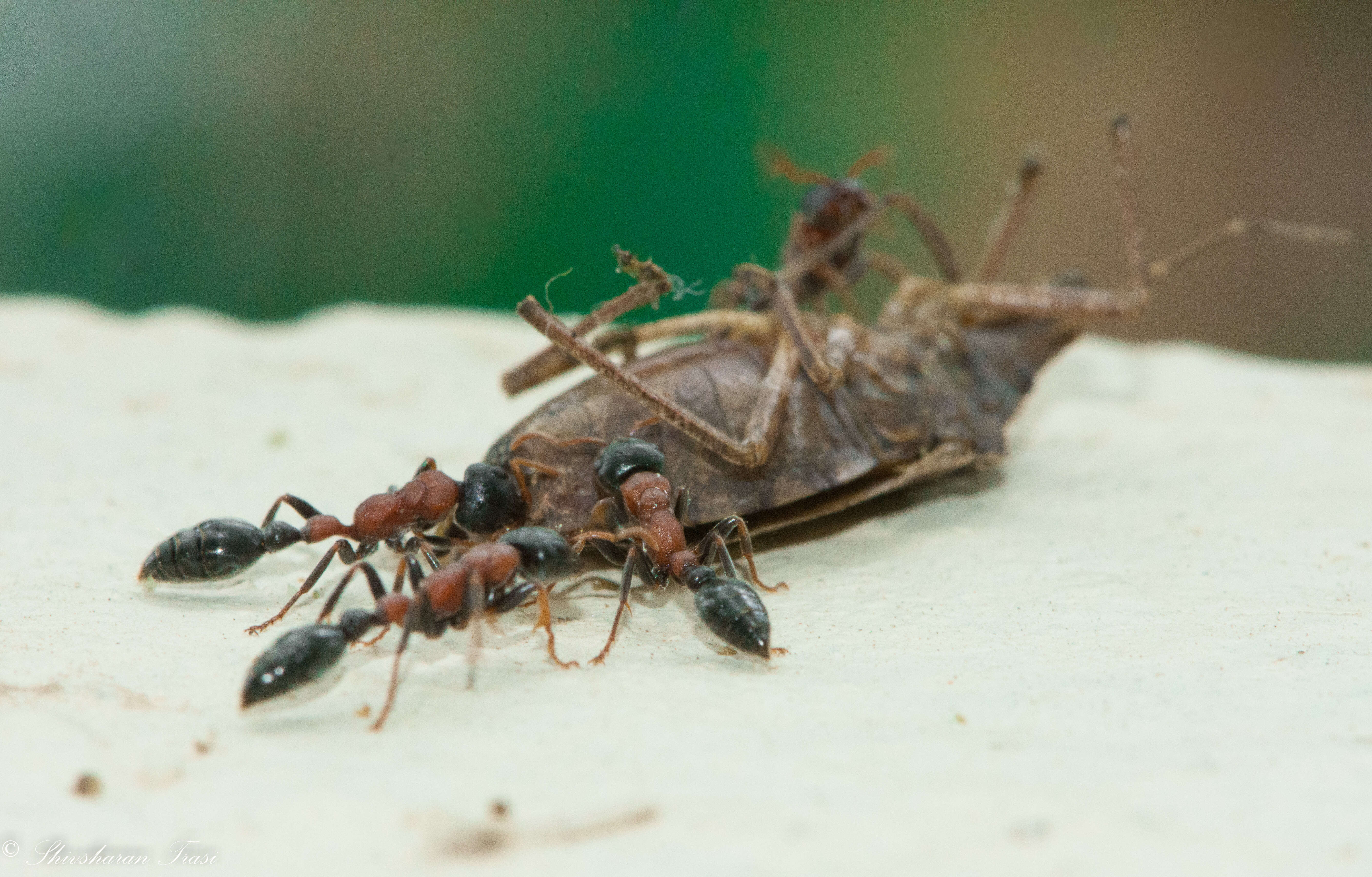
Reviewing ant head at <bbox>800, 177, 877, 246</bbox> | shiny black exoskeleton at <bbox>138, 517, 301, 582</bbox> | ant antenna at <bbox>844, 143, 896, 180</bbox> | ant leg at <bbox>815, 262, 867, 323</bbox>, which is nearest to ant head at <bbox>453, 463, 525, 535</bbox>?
shiny black exoskeleton at <bbox>138, 517, 301, 582</bbox>

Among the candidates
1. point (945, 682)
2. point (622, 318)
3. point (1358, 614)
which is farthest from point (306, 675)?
point (1358, 614)

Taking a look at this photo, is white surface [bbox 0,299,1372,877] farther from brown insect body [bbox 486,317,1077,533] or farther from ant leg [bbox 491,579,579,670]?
brown insect body [bbox 486,317,1077,533]

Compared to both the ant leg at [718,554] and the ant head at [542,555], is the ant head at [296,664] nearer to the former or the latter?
the ant head at [542,555]

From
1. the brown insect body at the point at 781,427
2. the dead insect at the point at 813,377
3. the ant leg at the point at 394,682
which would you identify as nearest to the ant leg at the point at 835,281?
the dead insect at the point at 813,377

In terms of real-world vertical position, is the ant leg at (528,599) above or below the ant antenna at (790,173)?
below

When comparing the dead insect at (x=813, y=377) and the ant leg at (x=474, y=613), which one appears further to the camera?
the dead insect at (x=813, y=377)

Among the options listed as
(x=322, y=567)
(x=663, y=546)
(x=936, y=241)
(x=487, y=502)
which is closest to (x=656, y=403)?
(x=663, y=546)

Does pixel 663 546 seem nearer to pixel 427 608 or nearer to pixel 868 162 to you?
pixel 427 608
